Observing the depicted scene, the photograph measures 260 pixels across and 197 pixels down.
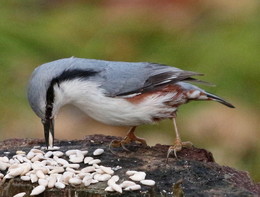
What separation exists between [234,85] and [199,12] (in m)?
1.98

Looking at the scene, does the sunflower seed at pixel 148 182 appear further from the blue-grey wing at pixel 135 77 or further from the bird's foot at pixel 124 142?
the blue-grey wing at pixel 135 77

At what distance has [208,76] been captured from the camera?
771 centimetres

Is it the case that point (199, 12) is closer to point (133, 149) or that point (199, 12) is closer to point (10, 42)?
point (10, 42)

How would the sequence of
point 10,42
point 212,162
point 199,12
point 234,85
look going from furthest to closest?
point 199,12 < point 10,42 < point 234,85 < point 212,162

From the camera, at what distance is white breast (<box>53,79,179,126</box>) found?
16.9ft

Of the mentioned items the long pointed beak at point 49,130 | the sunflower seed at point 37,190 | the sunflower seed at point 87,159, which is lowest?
the sunflower seed at point 37,190

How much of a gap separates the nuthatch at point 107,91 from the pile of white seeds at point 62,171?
205 mm

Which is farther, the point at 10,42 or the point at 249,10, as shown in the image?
the point at 249,10

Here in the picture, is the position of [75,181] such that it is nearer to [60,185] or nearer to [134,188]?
[60,185]

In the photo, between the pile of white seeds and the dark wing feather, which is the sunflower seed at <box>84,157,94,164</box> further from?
the dark wing feather

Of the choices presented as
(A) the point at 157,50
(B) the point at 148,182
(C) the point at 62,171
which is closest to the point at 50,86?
(C) the point at 62,171

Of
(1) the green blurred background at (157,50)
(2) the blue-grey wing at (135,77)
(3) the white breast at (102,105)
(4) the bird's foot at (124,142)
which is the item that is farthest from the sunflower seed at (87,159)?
(1) the green blurred background at (157,50)

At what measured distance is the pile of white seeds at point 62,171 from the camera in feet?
14.9

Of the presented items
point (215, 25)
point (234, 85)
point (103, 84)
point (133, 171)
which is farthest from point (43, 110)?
point (215, 25)
